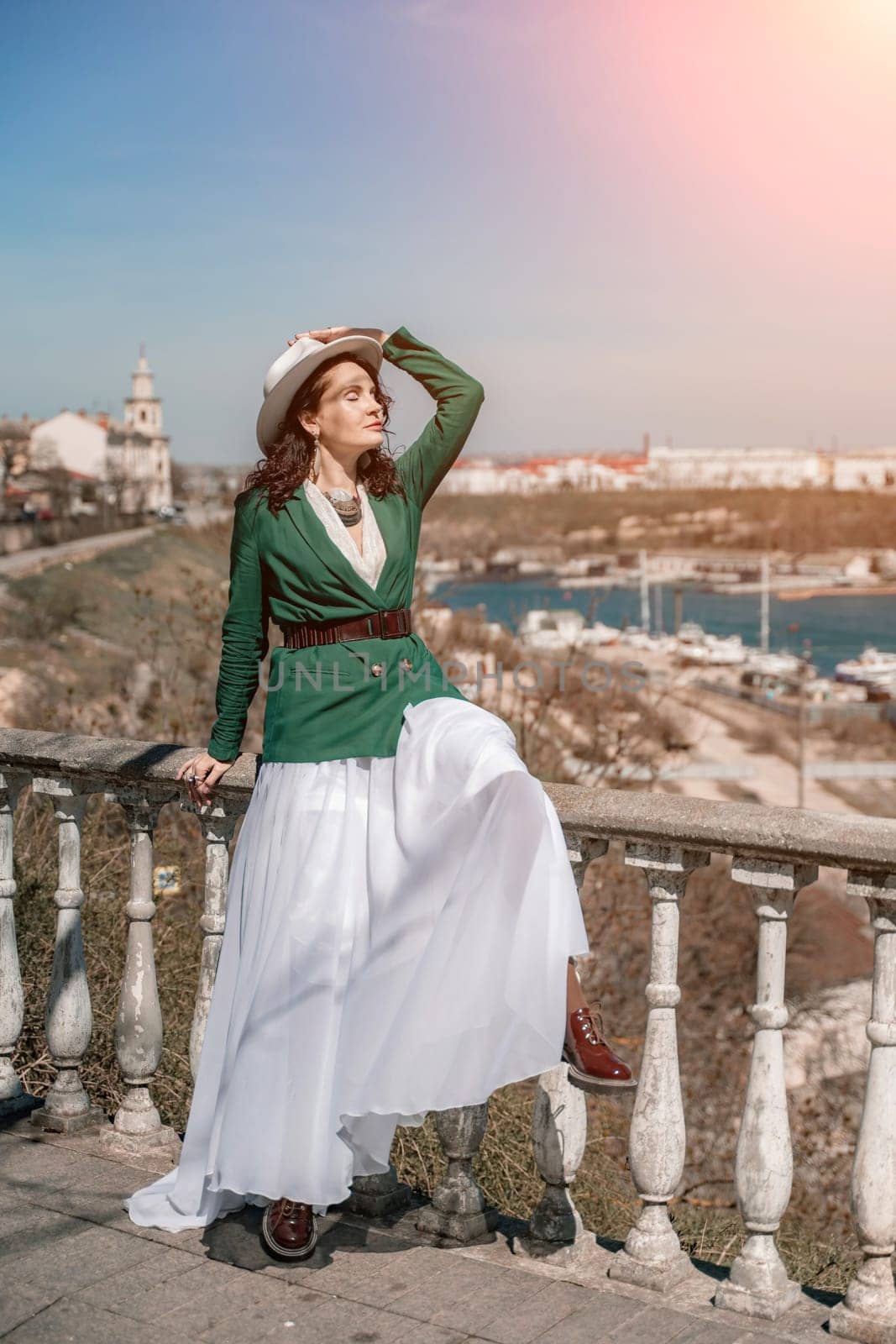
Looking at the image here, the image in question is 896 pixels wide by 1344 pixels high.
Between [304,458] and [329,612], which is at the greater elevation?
[304,458]

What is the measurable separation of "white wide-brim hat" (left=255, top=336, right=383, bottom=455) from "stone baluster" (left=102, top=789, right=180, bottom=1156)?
3.53ft

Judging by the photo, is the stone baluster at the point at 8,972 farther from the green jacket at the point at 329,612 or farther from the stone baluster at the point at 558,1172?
the stone baluster at the point at 558,1172

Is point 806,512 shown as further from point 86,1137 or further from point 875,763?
point 86,1137

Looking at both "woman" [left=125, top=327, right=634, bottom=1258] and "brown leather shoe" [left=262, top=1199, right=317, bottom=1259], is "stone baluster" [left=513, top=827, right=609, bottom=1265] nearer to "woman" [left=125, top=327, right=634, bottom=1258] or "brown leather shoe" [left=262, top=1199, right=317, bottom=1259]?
"woman" [left=125, top=327, right=634, bottom=1258]

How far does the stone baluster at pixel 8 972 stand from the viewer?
4.20 metres

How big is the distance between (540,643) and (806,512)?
3526 inches

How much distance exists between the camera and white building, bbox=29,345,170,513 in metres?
84.2

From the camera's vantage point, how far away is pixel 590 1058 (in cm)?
298

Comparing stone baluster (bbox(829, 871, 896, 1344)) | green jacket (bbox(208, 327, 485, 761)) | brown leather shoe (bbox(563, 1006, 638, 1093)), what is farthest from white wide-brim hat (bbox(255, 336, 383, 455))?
stone baluster (bbox(829, 871, 896, 1344))

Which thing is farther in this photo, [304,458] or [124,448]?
[124,448]

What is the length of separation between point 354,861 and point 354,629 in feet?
1.70

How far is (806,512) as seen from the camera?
10681cm

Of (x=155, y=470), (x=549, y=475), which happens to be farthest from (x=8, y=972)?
(x=155, y=470)

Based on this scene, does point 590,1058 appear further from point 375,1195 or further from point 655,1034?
point 375,1195
